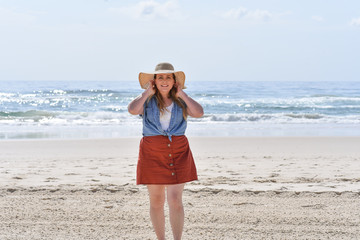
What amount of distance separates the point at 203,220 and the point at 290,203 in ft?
3.79

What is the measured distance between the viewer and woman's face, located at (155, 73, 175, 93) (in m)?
3.57

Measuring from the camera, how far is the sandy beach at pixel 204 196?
4551 millimetres

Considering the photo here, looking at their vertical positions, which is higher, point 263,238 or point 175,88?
point 175,88

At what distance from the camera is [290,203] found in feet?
17.8

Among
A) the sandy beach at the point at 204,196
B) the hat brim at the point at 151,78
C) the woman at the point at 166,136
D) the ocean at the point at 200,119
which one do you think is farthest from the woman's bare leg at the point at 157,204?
the ocean at the point at 200,119

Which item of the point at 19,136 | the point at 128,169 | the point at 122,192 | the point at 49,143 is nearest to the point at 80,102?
the point at 19,136

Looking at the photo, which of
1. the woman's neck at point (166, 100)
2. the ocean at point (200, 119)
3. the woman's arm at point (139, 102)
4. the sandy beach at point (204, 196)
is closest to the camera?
the woman's arm at point (139, 102)

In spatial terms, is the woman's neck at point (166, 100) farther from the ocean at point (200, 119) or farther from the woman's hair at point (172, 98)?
Result: the ocean at point (200, 119)

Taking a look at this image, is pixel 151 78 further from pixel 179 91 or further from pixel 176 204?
pixel 176 204

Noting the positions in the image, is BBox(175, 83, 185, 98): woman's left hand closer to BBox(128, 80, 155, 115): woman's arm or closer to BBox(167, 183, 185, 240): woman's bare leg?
BBox(128, 80, 155, 115): woman's arm

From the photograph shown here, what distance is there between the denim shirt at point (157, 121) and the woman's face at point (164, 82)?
0.10 m

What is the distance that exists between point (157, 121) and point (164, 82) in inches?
11.4

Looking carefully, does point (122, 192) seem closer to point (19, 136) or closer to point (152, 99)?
point (152, 99)

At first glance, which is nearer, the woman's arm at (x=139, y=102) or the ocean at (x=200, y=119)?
the woman's arm at (x=139, y=102)
